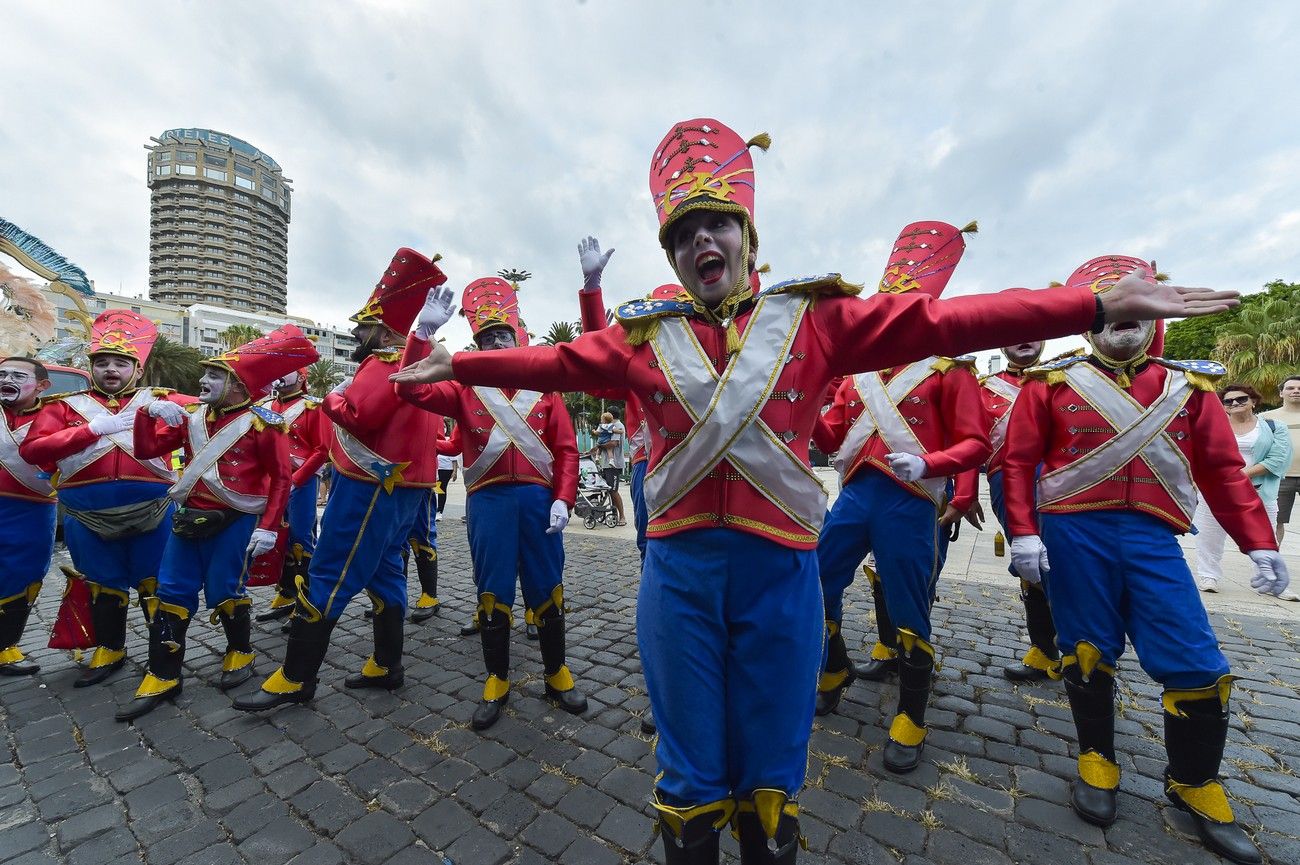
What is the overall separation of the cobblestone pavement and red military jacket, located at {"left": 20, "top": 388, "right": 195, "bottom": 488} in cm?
152

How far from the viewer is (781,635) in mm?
1689

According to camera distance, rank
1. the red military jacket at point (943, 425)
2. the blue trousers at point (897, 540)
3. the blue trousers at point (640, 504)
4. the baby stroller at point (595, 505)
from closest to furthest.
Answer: the red military jacket at point (943, 425) < the blue trousers at point (897, 540) < the blue trousers at point (640, 504) < the baby stroller at point (595, 505)

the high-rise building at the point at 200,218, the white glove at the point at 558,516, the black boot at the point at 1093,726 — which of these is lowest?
the black boot at the point at 1093,726

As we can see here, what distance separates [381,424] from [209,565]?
1.73m

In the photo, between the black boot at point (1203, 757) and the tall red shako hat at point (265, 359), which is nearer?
the black boot at point (1203, 757)

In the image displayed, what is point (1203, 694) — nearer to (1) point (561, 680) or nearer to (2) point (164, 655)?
(1) point (561, 680)

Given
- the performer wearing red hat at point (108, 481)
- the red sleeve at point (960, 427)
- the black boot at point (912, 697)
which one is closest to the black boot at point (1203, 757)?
the black boot at point (912, 697)

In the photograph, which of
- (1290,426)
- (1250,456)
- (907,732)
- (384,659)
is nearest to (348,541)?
(384,659)

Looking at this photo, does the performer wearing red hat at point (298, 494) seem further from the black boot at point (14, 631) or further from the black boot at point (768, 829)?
the black boot at point (768, 829)

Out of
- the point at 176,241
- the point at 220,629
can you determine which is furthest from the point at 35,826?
the point at 176,241

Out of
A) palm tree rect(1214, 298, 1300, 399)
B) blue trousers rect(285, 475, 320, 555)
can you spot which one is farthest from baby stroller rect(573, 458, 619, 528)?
palm tree rect(1214, 298, 1300, 399)

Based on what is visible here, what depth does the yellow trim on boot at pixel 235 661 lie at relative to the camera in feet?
13.5

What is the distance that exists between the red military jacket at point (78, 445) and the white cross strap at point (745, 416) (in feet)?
14.7

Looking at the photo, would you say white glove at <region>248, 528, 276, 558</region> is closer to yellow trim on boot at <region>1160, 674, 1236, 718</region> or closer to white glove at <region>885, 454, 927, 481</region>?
white glove at <region>885, 454, 927, 481</region>
